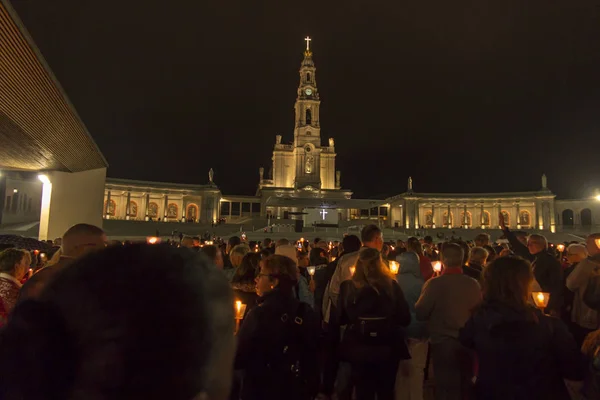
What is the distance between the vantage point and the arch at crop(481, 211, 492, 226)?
2904 inches

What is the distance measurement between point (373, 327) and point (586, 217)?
81228 millimetres

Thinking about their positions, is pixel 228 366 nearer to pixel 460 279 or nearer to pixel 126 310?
pixel 126 310

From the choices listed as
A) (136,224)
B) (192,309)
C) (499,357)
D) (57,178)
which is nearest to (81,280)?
(192,309)

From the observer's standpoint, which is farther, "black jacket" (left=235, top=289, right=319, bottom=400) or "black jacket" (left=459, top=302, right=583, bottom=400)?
"black jacket" (left=235, top=289, right=319, bottom=400)

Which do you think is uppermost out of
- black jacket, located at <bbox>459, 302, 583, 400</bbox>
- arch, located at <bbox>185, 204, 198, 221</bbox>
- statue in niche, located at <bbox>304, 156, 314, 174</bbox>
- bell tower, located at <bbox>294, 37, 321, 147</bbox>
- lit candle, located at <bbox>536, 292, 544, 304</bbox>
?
bell tower, located at <bbox>294, 37, 321, 147</bbox>

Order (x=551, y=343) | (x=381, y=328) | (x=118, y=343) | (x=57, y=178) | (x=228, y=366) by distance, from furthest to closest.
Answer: (x=57, y=178) < (x=381, y=328) < (x=551, y=343) < (x=228, y=366) < (x=118, y=343)

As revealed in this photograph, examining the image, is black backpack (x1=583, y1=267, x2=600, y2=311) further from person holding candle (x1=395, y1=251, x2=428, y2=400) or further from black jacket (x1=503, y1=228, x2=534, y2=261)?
black jacket (x1=503, y1=228, x2=534, y2=261)

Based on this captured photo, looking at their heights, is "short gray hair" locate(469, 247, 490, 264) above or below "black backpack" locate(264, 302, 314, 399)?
above

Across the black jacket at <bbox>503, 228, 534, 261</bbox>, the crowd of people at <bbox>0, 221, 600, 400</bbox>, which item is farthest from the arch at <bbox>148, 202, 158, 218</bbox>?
the black jacket at <bbox>503, 228, 534, 261</bbox>

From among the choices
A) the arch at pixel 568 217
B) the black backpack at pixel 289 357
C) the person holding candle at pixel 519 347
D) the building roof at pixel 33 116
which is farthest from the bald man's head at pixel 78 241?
the arch at pixel 568 217

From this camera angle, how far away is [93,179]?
2273 cm

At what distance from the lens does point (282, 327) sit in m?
Answer: 3.28

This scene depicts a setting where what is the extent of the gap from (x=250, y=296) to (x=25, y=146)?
1576cm

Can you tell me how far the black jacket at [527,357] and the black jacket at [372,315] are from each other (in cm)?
102
